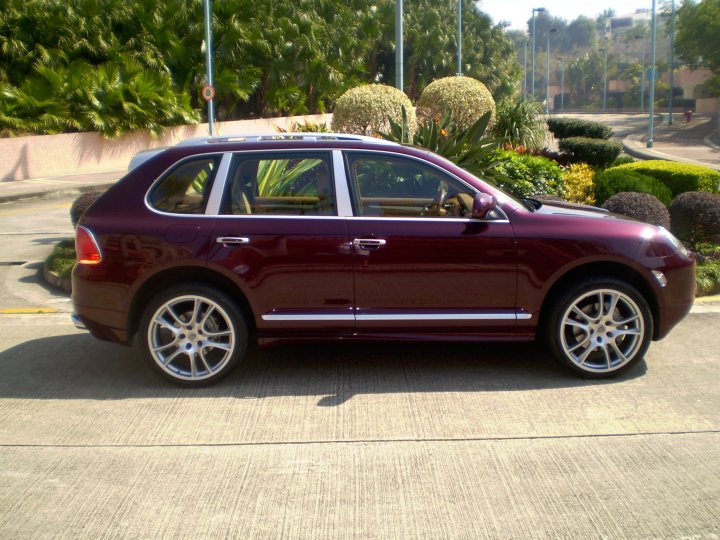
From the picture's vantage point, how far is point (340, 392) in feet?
19.1

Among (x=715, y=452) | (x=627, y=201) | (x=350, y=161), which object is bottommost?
(x=715, y=452)

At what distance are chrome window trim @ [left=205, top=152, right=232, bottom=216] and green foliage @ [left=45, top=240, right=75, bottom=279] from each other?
3.89 m

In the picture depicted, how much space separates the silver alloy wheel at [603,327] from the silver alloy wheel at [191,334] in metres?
2.25

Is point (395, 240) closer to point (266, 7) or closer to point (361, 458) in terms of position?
point (361, 458)

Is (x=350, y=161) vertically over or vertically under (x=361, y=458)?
over

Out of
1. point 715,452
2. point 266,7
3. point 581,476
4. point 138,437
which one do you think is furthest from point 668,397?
point 266,7

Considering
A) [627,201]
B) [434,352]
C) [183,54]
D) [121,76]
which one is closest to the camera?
[434,352]

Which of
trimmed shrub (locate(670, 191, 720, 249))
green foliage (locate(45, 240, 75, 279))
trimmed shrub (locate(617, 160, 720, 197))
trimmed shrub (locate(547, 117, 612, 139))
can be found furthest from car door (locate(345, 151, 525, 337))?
trimmed shrub (locate(547, 117, 612, 139))

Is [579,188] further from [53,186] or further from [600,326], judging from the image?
[53,186]

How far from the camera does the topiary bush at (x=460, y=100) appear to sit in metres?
18.2

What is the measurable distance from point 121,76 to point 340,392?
2205cm

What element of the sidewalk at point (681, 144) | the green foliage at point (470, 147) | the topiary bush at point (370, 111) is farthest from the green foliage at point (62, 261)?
the sidewalk at point (681, 144)

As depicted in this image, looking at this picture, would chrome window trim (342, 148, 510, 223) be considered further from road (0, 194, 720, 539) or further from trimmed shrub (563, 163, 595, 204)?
trimmed shrub (563, 163, 595, 204)

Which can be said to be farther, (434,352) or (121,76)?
(121,76)
